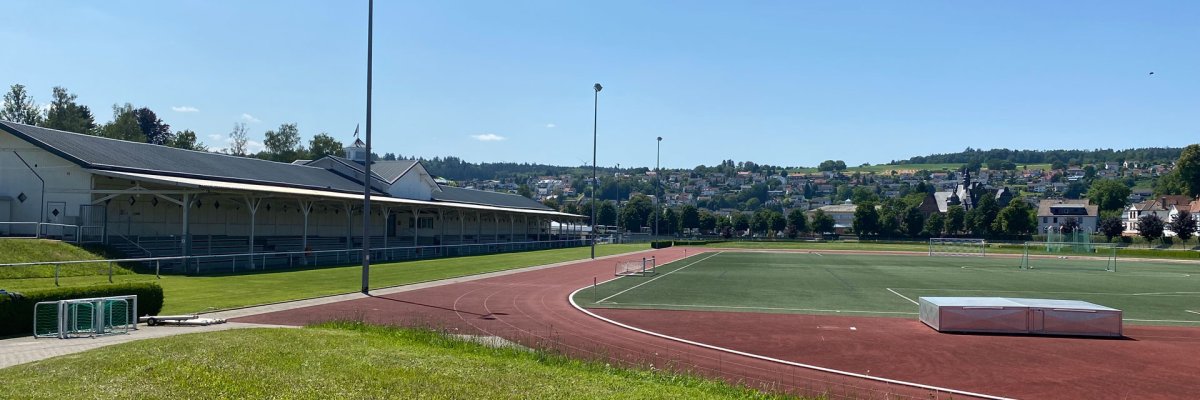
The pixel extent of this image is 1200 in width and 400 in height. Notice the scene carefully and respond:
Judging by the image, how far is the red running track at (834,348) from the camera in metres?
14.5

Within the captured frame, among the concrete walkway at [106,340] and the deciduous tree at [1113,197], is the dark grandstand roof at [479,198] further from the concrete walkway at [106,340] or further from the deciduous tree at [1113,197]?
the deciduous tree at [1113,197]

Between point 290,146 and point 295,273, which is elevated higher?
point 290,146

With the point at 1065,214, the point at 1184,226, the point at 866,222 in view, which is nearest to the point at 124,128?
the point at 866,222

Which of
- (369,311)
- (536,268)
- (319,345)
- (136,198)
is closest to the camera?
(319,345)

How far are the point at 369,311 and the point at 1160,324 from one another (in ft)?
78.5

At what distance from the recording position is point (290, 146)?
119812 millimetres

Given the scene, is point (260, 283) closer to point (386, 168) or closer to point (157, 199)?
point (157, 199)

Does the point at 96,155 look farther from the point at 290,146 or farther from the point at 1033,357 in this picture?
the point at 290,146

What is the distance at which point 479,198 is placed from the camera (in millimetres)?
96062

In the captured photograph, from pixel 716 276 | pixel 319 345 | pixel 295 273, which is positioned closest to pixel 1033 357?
pixel 319 345

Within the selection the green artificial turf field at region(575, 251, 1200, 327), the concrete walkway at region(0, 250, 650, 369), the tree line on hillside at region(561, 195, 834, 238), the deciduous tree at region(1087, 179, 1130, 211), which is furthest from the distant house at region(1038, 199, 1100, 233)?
the concrete walkway at region(0, 250, 650, 369)

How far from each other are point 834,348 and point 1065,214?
154931mm

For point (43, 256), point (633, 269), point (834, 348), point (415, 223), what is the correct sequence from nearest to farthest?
point (834, 348)
point (43, 256)
point (633, 269)
point (415, 223)

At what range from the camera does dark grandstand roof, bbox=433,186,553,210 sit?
8512 centimetres
